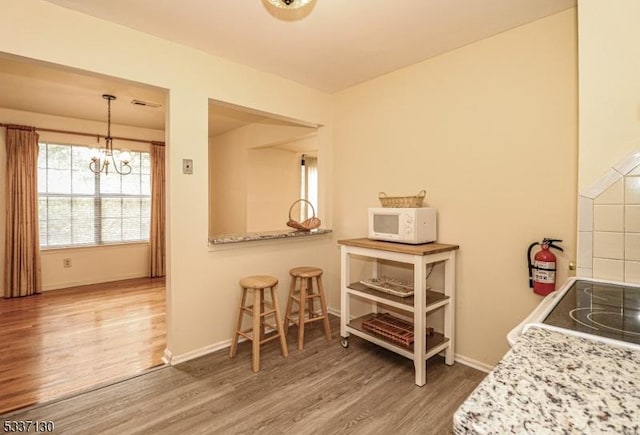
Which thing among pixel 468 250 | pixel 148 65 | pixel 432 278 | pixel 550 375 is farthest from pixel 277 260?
pixel 550 375

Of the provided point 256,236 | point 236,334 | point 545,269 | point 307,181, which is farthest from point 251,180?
point 545,269

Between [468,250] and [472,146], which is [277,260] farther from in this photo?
[472,146]

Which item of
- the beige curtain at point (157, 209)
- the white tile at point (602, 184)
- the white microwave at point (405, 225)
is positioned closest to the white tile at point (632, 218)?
the white tile at point (602, 184)

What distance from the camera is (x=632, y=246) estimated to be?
1392 millimetres

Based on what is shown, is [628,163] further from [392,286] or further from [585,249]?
[392,286]

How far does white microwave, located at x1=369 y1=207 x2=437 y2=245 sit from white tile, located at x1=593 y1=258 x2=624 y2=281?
40.7 inches

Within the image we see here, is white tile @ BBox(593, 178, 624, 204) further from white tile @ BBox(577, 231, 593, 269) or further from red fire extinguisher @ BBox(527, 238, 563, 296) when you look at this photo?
red fire extinguisher @ BBox(527, 238, 563, 296)

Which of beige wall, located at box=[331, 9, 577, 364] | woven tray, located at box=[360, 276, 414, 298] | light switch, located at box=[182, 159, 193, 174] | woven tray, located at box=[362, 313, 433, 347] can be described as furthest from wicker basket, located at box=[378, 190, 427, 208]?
light switch, located at box=[182, 159, 193, 174]

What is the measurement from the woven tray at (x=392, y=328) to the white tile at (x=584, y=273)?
115cm

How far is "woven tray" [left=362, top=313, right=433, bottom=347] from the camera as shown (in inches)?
92.7

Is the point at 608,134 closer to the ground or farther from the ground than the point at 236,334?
farther from the ground

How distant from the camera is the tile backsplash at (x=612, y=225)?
4.55ft

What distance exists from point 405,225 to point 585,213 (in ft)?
3.49

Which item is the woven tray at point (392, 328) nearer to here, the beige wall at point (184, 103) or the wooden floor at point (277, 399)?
the wooden floor at point (277, 399)
